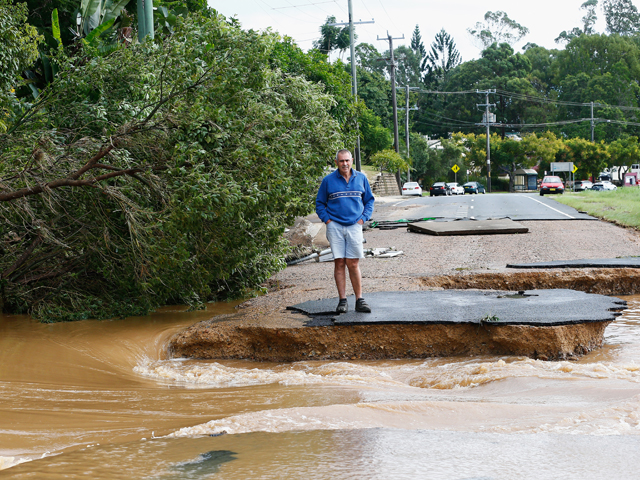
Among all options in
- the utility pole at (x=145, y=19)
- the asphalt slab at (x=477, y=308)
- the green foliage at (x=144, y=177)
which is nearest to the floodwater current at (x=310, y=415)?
the asphalt slab at (x=477, y=308)

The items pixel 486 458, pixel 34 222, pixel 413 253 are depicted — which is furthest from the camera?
pixel 413 253

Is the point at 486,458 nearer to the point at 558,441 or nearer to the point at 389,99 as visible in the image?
the point at 558,441

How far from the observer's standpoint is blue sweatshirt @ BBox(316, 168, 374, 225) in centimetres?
711

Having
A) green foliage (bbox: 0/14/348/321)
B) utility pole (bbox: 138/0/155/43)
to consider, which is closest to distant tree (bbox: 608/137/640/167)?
utility pole (bbox: 138/0/155/43)

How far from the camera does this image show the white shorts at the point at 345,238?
712cm

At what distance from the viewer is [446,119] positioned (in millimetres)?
95000

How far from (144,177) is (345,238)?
95.0 inches

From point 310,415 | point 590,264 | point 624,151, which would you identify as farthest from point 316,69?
point 624,151

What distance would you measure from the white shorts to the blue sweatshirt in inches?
2.3

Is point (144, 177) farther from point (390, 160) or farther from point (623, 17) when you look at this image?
point (623, 17)

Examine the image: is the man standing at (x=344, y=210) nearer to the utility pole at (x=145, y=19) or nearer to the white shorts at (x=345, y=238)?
the white shorts at (x=345, y=238)

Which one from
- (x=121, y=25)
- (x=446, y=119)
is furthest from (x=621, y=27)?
(x=121, y=25)

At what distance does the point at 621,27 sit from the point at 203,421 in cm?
11289

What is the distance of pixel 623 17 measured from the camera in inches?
3952
